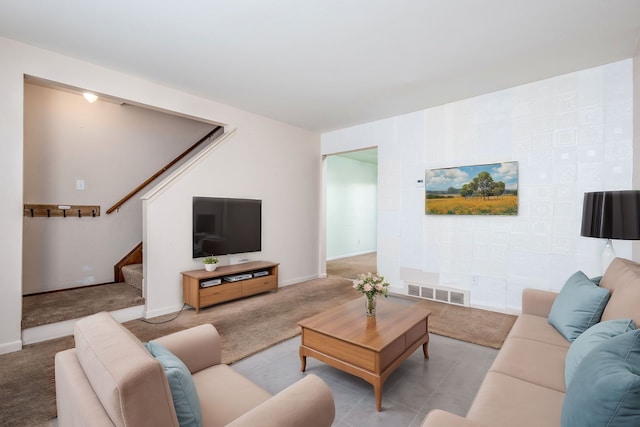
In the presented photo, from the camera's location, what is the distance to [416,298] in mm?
4488

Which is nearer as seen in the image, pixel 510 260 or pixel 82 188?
pixel 510 260

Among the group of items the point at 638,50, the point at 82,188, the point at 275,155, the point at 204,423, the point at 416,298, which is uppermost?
the point at 638,50

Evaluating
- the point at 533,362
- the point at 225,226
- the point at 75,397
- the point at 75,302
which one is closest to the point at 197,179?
the point at 225,226

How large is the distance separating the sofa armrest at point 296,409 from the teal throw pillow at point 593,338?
1.13 metres

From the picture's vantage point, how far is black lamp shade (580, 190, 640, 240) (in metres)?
2.13

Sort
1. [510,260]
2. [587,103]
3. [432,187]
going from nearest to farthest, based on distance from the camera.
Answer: [587,103] → [510,260] → [432,187]

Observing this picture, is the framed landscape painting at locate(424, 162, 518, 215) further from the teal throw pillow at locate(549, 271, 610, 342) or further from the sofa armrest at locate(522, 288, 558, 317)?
the teal throw pillow at locate(549, 271, 610, 342)

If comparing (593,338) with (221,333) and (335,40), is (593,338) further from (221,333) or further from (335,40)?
(221,333)

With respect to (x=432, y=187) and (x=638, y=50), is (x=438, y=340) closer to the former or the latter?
(x=432, y=187)

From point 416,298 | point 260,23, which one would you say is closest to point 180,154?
point 260,23

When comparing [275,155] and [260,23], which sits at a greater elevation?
[260,23]

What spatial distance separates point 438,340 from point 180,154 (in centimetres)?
474

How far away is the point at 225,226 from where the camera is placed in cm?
438

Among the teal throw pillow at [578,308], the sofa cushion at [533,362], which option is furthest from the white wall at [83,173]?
the teal throw pillow at [578,308]
